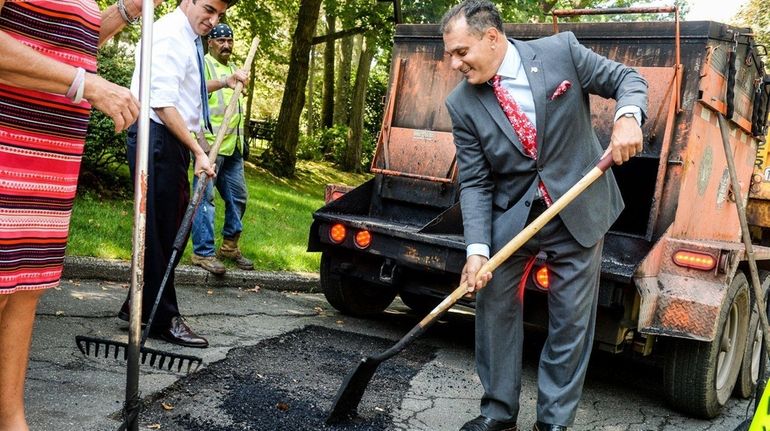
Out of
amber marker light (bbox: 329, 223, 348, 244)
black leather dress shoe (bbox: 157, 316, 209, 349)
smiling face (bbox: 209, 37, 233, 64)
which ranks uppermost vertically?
smiling face (bbox: 209, 37, 233, 64)

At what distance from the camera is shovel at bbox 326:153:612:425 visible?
3172 mm

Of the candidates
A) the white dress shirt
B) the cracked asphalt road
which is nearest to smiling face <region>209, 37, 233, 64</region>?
the cracked asphalt road

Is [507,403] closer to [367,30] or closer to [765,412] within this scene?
[765,412]

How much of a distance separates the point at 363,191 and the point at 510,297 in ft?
8.44

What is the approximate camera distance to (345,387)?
346cm

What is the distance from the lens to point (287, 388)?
3.84 m

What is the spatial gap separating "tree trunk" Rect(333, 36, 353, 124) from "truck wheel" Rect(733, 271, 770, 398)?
762 inches

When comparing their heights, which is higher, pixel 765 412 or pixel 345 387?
pixel 765 412

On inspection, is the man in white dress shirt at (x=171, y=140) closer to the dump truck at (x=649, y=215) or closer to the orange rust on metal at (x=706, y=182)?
the dump truck at (x=649, y=215)

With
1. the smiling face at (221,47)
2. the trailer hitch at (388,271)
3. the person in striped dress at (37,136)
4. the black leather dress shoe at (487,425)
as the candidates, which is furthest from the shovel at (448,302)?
the smiling face at (221,47)

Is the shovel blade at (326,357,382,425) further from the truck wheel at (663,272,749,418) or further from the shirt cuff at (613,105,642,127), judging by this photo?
the truck wheel at (663,272,749,418)

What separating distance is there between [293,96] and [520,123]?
13534mm

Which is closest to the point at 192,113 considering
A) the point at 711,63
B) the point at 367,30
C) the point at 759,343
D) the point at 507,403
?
the point at 507,403

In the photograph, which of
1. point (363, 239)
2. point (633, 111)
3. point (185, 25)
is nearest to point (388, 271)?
point (363, 239)
